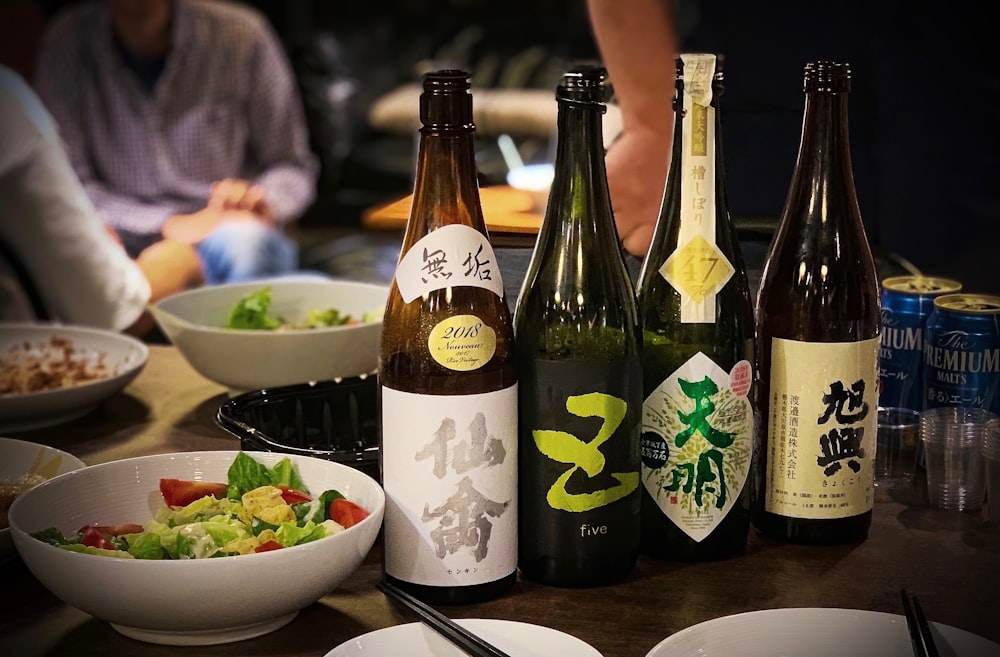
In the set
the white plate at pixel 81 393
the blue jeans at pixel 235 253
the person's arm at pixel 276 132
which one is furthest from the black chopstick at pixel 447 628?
the person's arm at pixel 276 132

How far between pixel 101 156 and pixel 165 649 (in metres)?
3.61

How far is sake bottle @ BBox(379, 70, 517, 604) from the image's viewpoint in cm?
81

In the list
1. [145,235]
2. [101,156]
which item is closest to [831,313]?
[145,235]

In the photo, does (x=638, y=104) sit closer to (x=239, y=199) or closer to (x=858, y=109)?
(x=858, y=109)

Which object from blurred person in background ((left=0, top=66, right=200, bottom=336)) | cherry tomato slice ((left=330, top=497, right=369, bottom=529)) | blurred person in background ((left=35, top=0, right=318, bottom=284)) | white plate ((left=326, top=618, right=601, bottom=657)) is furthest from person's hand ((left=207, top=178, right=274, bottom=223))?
white plate ((left=326, top=618, right=601, bottom=657))

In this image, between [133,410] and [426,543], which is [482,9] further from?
[426,543]

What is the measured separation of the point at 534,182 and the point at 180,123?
10.1 feet

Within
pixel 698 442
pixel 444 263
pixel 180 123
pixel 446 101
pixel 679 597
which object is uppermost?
pixel 180 123

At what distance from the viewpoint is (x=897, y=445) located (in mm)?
1131

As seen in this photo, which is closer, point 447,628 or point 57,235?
point 447,628

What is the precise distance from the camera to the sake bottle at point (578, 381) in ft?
2.74

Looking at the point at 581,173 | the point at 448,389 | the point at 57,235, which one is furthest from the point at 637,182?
the point at 57,235

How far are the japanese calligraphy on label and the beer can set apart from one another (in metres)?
0.26

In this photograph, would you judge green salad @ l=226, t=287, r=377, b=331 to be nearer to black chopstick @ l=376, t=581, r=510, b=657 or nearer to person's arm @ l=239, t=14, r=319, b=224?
black chopstick @ l=376, t=581, r=510, b=657
